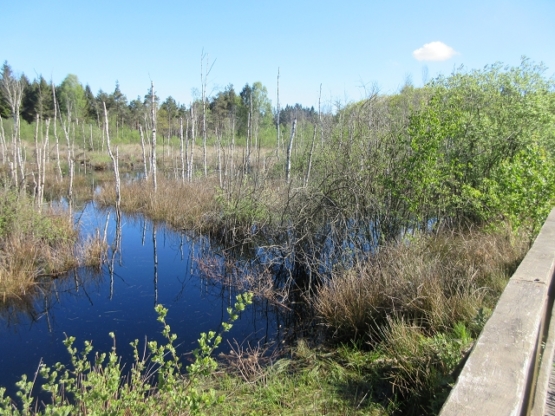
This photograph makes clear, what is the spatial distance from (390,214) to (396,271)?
2284 millimetres

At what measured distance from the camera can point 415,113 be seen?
22.7ft

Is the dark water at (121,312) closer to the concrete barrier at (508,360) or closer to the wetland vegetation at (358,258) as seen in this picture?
the wetland vegetation at (358,258)

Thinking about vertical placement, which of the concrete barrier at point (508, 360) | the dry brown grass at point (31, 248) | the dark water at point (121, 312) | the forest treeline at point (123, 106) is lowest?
the dark water at point (121, 312)

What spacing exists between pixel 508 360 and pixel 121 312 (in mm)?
7087

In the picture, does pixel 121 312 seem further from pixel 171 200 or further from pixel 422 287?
pixel 171 200

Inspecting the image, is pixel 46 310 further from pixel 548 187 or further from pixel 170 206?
pixel 548 187

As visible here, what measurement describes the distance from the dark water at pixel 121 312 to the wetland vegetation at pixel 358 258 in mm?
262

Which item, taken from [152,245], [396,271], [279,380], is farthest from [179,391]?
[152,245]

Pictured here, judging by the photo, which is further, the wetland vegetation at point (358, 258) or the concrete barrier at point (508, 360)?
the wetland vegetation at point (358, 258)

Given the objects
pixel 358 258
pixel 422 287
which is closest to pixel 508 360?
pixel 422 287

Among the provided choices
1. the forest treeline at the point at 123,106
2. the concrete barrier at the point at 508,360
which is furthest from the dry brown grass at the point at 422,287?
the forest treeline at the point at 123,106

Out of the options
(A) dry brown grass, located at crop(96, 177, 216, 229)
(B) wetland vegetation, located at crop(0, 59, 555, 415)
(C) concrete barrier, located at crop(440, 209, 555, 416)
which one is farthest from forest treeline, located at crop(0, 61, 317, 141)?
(C) concrete barrier, located at crop(440, 209, 555, 416)

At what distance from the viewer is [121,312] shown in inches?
283

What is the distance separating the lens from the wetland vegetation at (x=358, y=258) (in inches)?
144
